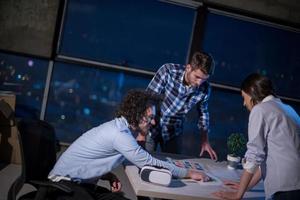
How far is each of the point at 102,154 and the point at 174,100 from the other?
37.9 inches

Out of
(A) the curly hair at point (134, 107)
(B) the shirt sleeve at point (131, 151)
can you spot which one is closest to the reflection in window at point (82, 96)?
(A) the curly hair at point (134, 107)

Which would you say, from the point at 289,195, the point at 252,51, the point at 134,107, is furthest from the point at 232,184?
the point at 252,51

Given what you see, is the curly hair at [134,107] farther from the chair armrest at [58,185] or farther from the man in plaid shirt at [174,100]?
the man in plaid shirt at [174,100]

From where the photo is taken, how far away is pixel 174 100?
270cm

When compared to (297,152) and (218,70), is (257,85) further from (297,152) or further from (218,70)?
(218,70)

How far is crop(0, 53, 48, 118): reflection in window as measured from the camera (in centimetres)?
405

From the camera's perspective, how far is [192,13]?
4.35 m

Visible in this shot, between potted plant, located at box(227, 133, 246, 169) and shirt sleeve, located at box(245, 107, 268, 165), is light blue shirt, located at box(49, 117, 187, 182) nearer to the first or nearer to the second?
shirt sleeve, located at box(245, 107, 268, 165)

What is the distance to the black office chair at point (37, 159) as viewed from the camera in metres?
1.69

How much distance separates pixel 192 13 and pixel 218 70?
0.78 metres

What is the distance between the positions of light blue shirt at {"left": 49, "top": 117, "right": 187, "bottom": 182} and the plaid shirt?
→ 791 millimetres

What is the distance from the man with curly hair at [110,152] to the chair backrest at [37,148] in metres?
0.07

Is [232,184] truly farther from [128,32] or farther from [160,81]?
[128,32]

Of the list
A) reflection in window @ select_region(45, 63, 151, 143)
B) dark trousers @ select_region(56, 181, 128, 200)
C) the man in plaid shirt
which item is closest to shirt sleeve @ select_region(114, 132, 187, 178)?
dark trousers @ select_region(56, 181, 128, 200)
